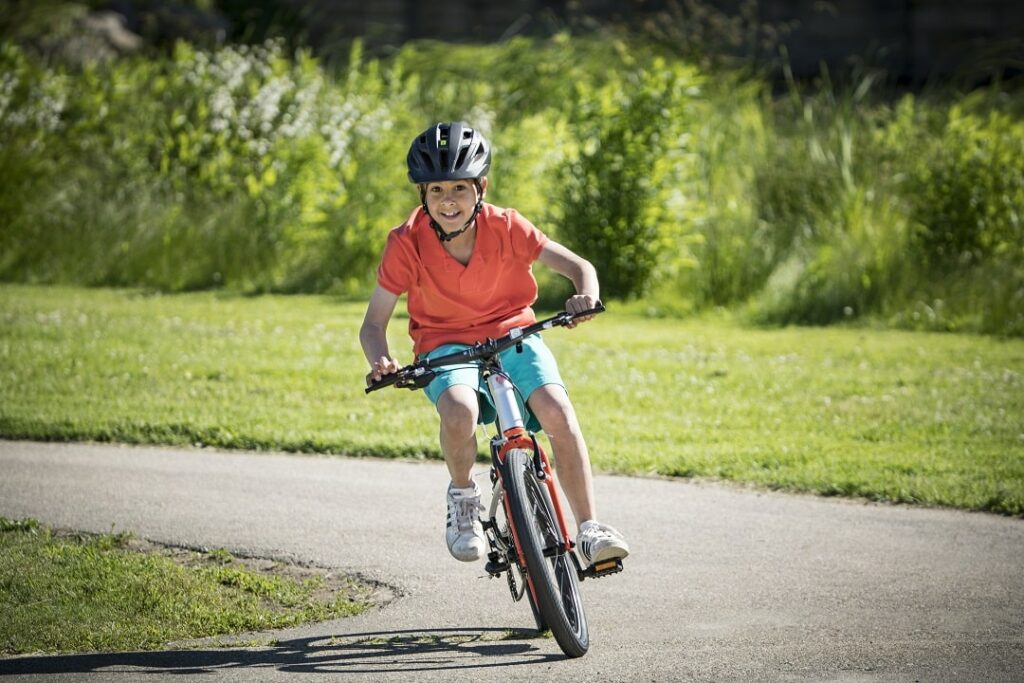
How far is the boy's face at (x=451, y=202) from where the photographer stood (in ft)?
16.9

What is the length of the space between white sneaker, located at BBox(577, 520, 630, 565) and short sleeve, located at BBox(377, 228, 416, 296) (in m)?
1.06

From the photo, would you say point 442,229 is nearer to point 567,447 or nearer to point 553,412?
point 553,412

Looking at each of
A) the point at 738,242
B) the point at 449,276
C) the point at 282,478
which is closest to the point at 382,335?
the point at 449,276

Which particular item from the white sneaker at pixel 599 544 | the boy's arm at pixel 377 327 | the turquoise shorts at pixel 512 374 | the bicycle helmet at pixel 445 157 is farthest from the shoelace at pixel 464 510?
the bicycle helmet at pixel 445 157

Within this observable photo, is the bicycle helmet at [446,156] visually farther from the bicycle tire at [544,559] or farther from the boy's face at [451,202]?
the bicycle tire at [544,559]

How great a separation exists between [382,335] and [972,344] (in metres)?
7.90

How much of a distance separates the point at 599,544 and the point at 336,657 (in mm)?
926

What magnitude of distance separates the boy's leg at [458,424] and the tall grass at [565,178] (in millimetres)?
8460

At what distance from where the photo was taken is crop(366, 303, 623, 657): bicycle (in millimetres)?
4676

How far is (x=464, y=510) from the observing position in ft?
16.7

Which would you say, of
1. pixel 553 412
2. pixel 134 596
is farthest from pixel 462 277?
pixel 134 596

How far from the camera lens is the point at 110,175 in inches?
656

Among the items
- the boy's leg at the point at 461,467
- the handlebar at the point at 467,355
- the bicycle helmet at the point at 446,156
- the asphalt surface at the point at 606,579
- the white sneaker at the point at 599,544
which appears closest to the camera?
the handlebar at the point at 467,355

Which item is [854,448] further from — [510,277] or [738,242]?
[738,242]
